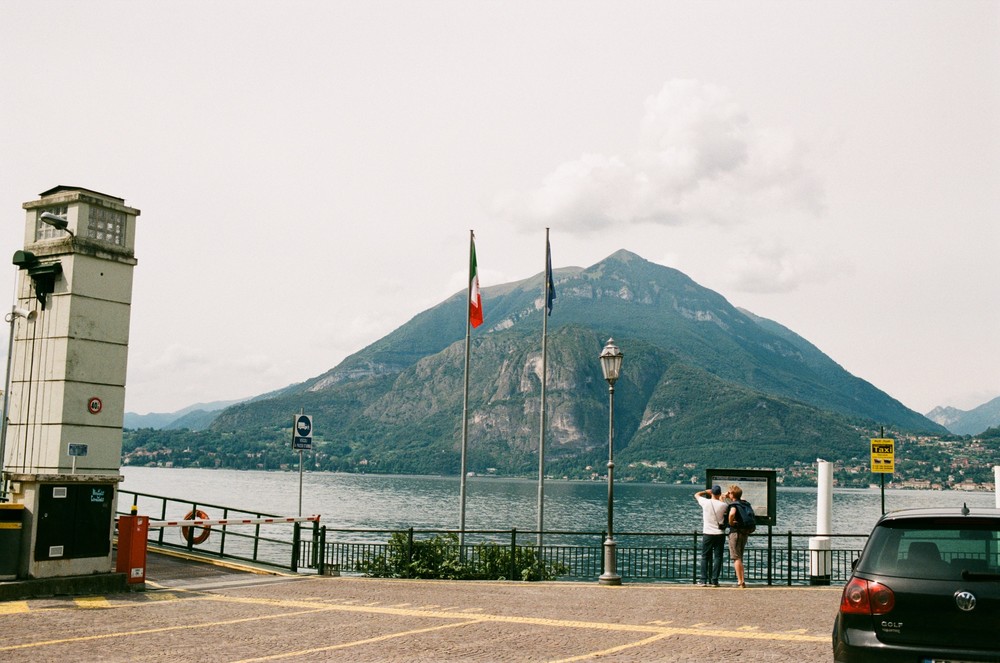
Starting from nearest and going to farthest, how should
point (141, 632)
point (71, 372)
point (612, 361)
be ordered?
1. point (141, 632)
2. point (71, 372)
3. point (612, 361)

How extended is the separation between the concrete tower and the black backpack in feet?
35.2

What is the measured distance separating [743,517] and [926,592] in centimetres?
Answer: 1086

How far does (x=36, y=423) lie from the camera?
47.3ft

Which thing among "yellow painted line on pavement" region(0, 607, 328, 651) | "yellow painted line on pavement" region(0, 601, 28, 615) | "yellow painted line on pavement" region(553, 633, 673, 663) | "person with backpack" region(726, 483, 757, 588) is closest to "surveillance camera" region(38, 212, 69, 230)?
"yellow painted line on pavement" region(0, 601, 28, 615)

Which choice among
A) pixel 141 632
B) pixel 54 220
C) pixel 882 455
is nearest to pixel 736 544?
pixel 882 455

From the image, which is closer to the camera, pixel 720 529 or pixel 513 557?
pixel 720 529

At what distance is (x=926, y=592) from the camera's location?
268 inches

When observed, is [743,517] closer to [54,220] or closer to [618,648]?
[618,648]

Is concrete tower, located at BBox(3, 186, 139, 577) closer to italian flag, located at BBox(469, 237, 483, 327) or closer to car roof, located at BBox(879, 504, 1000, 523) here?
car roof, located at BBox(879, 504, 1000, 523)

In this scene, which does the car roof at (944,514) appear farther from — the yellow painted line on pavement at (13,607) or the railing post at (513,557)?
the railing post at (513,557)

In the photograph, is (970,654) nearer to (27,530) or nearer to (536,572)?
(27,530)

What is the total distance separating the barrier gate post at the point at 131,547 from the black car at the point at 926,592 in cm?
1112

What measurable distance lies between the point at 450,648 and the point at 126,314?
8278 mm

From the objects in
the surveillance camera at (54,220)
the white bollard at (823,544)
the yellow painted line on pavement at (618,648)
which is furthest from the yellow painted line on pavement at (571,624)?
the white bollard at (823,544)
